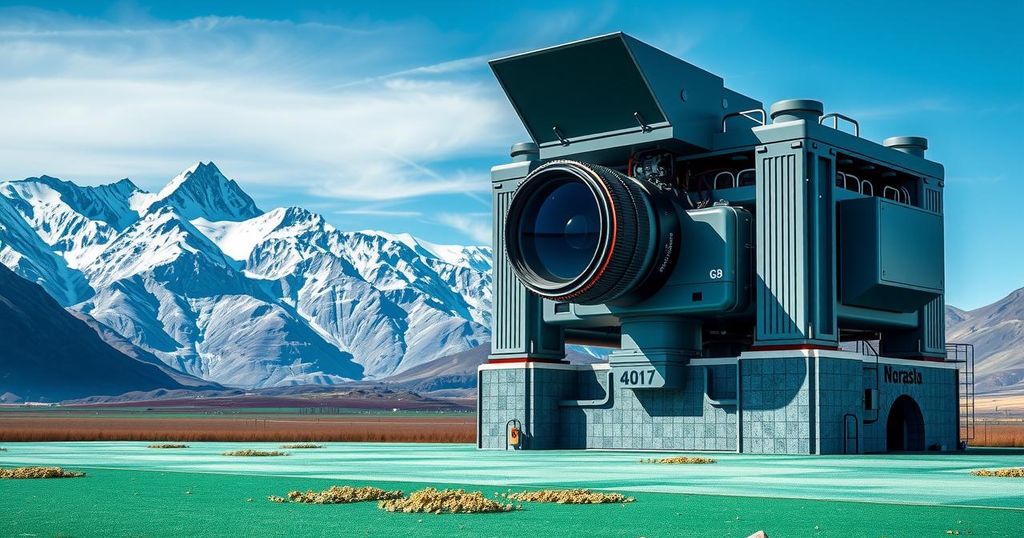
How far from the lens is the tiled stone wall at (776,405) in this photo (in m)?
57.8

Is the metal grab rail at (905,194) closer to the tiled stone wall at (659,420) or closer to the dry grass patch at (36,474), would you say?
the tiled stone wall at (659,420)

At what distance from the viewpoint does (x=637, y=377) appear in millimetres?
63156

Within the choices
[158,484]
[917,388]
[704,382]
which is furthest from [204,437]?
[158,484]

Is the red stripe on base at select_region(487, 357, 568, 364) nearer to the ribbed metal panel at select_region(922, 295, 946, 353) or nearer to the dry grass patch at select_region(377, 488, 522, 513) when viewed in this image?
the ribbed metal panel at select_region(922, 295, 946, 353)

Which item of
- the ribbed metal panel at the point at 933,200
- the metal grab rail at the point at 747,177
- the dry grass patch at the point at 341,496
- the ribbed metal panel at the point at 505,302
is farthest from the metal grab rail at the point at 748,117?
the dry grass patch at the point at 341,496

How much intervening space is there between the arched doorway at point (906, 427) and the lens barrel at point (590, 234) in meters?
14.8

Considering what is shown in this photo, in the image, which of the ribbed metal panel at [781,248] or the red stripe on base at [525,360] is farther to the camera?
the red stripe on base at [525,360]

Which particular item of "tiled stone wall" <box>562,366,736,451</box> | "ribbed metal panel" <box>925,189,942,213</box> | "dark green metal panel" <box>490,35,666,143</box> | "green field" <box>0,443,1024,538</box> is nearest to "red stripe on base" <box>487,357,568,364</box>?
"tiled stone wall" <box>562,366,736,451</box>

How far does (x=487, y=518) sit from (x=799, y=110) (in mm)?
41642

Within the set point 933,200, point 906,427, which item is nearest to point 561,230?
point 906,427

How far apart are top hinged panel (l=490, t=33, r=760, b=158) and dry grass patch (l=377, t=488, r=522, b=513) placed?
37411mm

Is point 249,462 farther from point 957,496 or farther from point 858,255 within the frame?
point 858,255

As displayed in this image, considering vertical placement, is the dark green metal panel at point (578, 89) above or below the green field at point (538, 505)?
above

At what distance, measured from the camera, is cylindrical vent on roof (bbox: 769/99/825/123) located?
60.7 m
